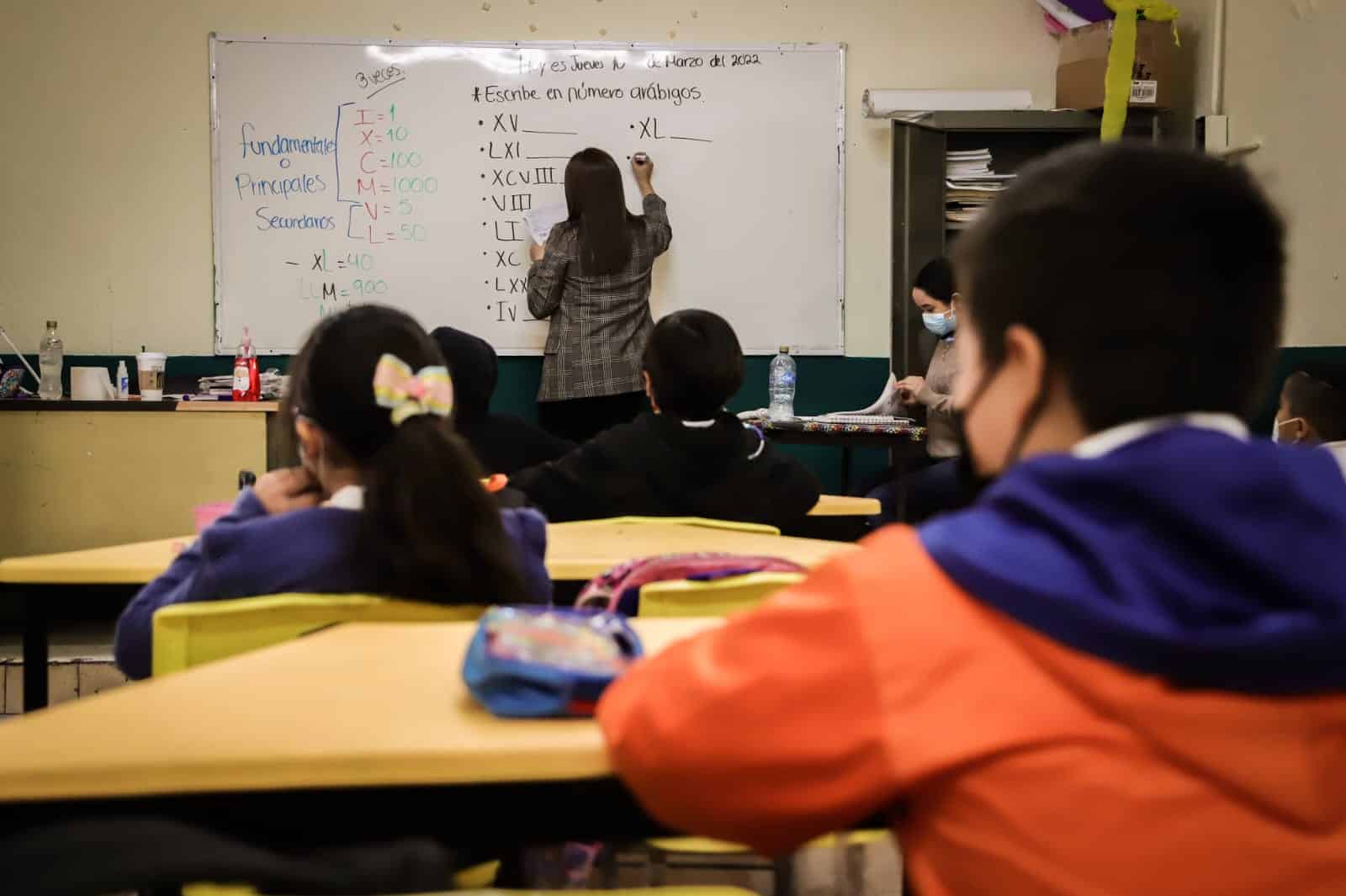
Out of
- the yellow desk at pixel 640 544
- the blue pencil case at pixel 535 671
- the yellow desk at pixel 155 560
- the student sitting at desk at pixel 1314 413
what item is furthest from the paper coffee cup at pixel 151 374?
the blue pencil case at pixel 535 671

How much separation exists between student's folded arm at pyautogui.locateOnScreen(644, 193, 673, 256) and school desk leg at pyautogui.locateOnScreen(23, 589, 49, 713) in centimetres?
310

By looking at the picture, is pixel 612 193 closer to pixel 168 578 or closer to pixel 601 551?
pixel 601 551

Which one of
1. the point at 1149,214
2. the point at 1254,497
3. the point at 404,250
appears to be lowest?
the point at 1254,497

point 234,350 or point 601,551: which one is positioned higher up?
point 234,350

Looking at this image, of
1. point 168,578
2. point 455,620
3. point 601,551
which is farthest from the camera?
point 601,551

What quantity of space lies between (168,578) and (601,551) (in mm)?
659

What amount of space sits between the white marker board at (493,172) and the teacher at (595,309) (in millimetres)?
252

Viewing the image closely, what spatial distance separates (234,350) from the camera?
197 inches

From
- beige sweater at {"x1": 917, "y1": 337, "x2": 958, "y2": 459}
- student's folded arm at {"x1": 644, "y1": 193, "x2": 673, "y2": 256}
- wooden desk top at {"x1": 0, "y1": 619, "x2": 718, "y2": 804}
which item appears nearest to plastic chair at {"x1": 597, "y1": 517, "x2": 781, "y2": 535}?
wooden desk top at {"x1": 0, "y1": 619, "x2": 718, "y2": 804}

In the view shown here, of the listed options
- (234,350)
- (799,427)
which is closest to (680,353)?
(799,427)

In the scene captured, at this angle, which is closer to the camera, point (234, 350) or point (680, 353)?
point (680, 353)

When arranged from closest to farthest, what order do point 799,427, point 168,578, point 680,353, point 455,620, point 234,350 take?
point 455,620 → point 168,578 → point 680,353 → point 799,427 → point 234,350

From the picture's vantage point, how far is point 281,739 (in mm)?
853

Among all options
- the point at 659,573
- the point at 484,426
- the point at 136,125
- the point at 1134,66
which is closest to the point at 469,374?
the point at 484,426
